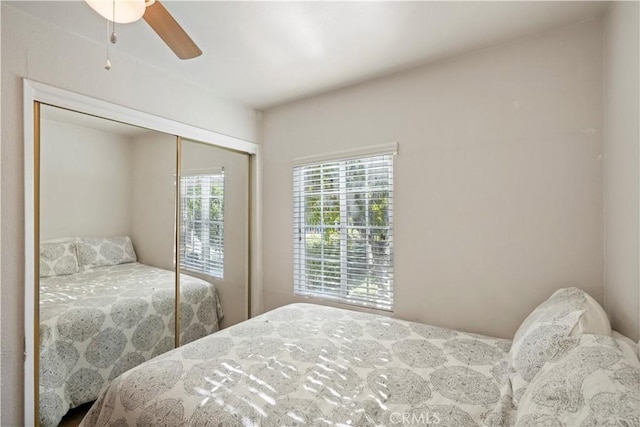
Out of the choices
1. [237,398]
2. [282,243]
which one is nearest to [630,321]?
[237,398]

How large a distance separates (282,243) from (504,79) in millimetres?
2317

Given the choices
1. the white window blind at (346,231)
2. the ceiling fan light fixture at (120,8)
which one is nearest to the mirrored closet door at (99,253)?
the ceiling fan light fixture at (120,8)

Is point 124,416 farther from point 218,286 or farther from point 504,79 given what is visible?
point 504,79

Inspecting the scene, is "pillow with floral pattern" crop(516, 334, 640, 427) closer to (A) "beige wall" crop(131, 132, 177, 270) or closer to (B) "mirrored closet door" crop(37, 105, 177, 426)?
(B) "mirrored closet door" crop(37, 105, 177, 426)

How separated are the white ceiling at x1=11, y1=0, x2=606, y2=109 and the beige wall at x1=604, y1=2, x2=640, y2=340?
1.05 ft

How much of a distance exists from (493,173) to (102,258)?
113 inches

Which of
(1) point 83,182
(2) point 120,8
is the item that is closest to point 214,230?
(1) point 83,182

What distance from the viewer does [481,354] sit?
159 centimetres

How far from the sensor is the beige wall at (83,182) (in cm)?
181

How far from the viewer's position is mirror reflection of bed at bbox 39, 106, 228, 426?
181 cm

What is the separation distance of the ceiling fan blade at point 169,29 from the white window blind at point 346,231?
62.2 inches

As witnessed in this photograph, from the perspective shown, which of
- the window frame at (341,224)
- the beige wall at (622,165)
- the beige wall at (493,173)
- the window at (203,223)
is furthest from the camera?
the window at (203,223)

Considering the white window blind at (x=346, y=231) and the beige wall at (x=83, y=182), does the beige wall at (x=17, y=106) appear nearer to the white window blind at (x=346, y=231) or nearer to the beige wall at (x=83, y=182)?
the beige wall at (x=83, y=182)

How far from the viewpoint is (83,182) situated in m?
2.03
